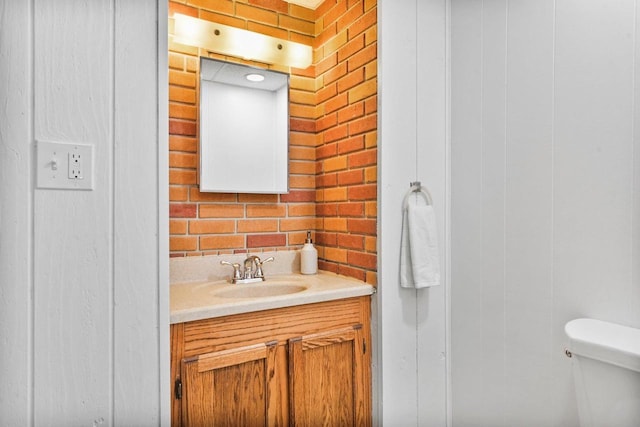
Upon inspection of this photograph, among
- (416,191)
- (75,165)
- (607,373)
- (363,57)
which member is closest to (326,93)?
(363,57)

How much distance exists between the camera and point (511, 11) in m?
1.34

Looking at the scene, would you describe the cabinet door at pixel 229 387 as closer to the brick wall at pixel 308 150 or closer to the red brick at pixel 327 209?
the brick wall at pixel 308 150

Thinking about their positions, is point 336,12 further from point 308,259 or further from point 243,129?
point 308,259

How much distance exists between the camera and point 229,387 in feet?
3.89

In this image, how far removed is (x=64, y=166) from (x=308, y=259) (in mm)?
1088

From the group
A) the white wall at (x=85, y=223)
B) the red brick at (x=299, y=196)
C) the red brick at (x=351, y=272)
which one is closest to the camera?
the white wall at (x=85, y=223)

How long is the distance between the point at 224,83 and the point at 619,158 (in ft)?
4.86

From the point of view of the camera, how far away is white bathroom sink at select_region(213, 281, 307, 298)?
1545mm

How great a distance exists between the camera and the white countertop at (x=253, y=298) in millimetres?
1144

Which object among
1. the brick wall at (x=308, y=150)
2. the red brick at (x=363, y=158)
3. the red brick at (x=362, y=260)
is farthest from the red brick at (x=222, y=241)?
the red brick at (x=363, y=158)

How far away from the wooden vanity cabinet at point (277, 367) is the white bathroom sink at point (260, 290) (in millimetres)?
248

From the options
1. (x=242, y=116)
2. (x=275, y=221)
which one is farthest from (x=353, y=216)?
(x=242, y=116)

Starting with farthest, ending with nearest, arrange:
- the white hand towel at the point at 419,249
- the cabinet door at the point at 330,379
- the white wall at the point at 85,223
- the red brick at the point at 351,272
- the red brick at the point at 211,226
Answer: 1. the red brick at the point at 211,226
2. the red brick at the point at 351,272
3. the white hand towel at the point at 419,249
4. the cabinet door at the point at 330,379
5. the white wall at the point at 85,223

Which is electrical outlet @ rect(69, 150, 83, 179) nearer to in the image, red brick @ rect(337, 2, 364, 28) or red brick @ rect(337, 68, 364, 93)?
red brick @ rect(337, 68, 364, 93)
